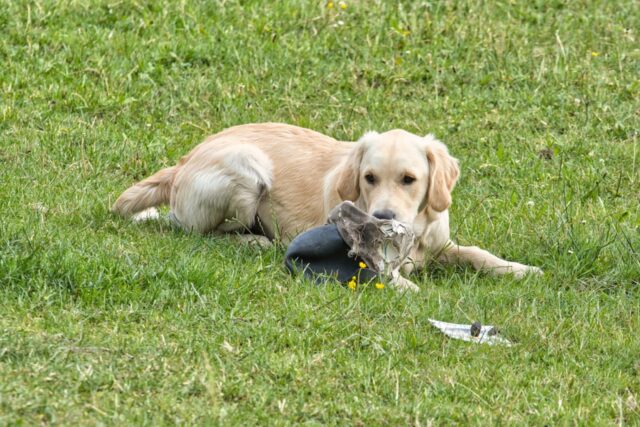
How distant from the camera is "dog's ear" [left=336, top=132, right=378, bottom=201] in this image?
6.94 metres

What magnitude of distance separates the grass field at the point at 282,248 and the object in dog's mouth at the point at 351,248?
0.74 feet

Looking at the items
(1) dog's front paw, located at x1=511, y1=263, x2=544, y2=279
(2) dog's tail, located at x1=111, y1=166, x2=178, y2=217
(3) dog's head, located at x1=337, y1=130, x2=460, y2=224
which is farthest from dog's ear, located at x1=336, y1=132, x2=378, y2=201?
(2) dog's tail, located at x1=111, y1=166, x2=178, y2=217

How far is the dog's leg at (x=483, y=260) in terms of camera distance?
6.76m

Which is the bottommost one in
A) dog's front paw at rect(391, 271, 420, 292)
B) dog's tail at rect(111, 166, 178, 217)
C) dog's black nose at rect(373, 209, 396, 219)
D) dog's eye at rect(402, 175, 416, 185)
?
dog's tail at rect(111, 166, 178, 217)

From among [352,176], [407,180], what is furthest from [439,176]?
[352,176]

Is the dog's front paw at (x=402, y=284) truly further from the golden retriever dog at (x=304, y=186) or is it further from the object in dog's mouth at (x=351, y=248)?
the golden retriever dog at (x=304, y=186)

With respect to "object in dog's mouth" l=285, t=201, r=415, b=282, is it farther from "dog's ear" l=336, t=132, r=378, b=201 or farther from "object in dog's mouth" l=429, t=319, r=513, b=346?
"object in dog's mouth" l=429, t=319, r=513, b=346

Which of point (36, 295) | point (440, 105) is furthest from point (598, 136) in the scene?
point (36, 295)

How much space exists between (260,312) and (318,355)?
0.60m

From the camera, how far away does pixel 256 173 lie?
7570 millimetres

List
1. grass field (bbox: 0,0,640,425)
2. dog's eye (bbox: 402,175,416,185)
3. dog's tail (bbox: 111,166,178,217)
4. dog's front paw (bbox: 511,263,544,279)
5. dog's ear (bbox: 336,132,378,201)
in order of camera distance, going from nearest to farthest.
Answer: grass field (bbox: 0,0,640,425)
dog's front paw (bbox: 511,263,544,279)
dog's eye (bbox: 402,175,416,185)
dog's ear (bbox: 336,132,378,201)
dog's tail (bbox: 111,166,178,217)

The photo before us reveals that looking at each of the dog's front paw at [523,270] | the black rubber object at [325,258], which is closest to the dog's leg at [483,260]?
the dog's front paw at [523,270]

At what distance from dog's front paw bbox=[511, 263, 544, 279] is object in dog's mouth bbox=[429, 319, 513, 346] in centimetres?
105

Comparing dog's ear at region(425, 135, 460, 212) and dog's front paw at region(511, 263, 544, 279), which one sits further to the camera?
dog's ear at region(425, 135, 460, 212)
